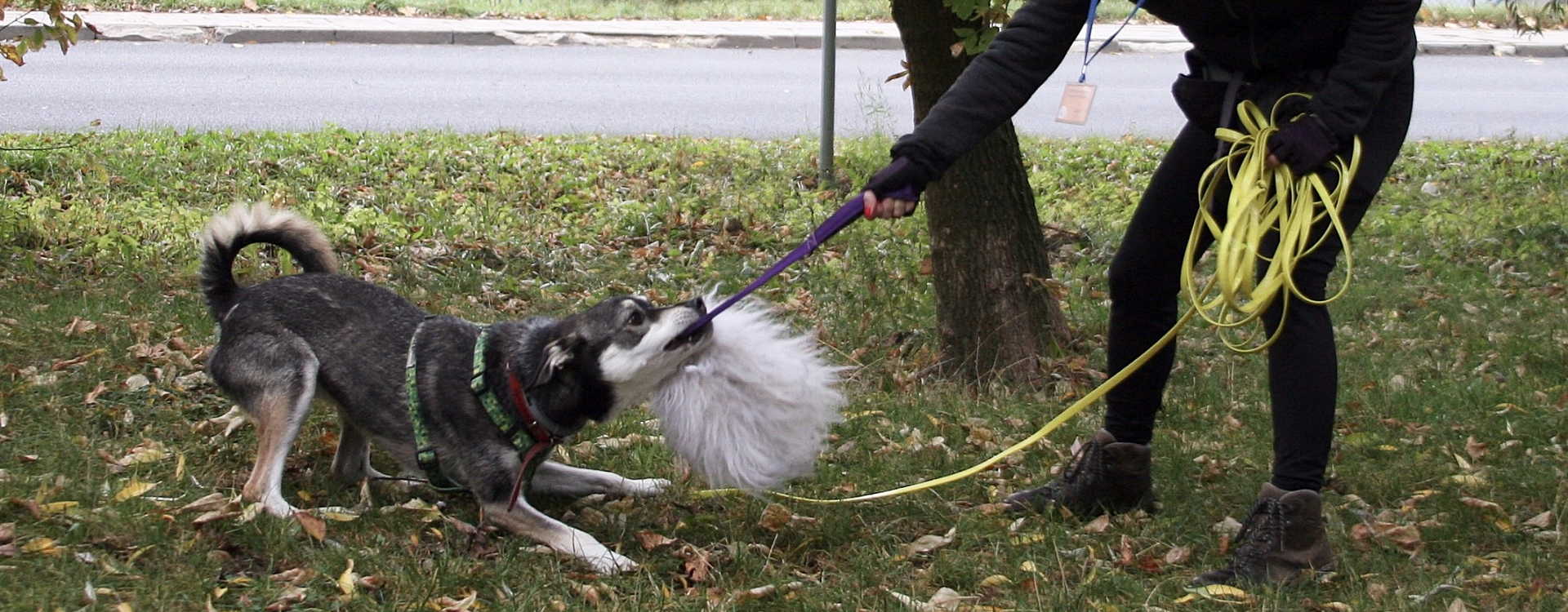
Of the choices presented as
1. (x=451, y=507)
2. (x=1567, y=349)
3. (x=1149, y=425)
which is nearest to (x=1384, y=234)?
(x=1567, y=349)

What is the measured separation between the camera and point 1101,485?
3799mm

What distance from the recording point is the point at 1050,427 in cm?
369

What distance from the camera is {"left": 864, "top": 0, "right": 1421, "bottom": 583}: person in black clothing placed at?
302cm

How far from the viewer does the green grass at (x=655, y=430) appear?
3340 mm

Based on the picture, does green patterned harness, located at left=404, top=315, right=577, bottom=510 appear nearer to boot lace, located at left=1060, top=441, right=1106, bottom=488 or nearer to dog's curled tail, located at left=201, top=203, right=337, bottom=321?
dog's curled tail, located at left=201, top=203, right=337, bottom=321

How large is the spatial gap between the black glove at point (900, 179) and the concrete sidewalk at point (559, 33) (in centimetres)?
1287

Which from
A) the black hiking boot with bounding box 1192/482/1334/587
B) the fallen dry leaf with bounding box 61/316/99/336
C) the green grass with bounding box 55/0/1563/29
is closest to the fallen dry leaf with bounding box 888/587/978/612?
the black hiking boot with bounding box 1192/482/1334/587

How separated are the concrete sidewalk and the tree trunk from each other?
10.8 meters

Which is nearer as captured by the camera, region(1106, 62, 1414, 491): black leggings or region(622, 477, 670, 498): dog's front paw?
region(1106, 62, 1414, 491): black leggings

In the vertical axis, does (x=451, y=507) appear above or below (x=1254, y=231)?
below

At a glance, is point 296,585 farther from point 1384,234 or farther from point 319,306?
point 1384,234

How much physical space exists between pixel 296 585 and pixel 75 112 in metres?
7.95

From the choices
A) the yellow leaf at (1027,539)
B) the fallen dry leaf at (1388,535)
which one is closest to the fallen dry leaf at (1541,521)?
the fallen dry leaf at (1388,535)

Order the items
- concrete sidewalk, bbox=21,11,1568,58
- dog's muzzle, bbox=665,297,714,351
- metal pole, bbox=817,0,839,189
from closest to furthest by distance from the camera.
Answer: dog's muzzle, bbox=665,297,714,351 < metal pole, bbox=817,0,839,189 < concrete sidewalk, bbox=21,11,1568,58
